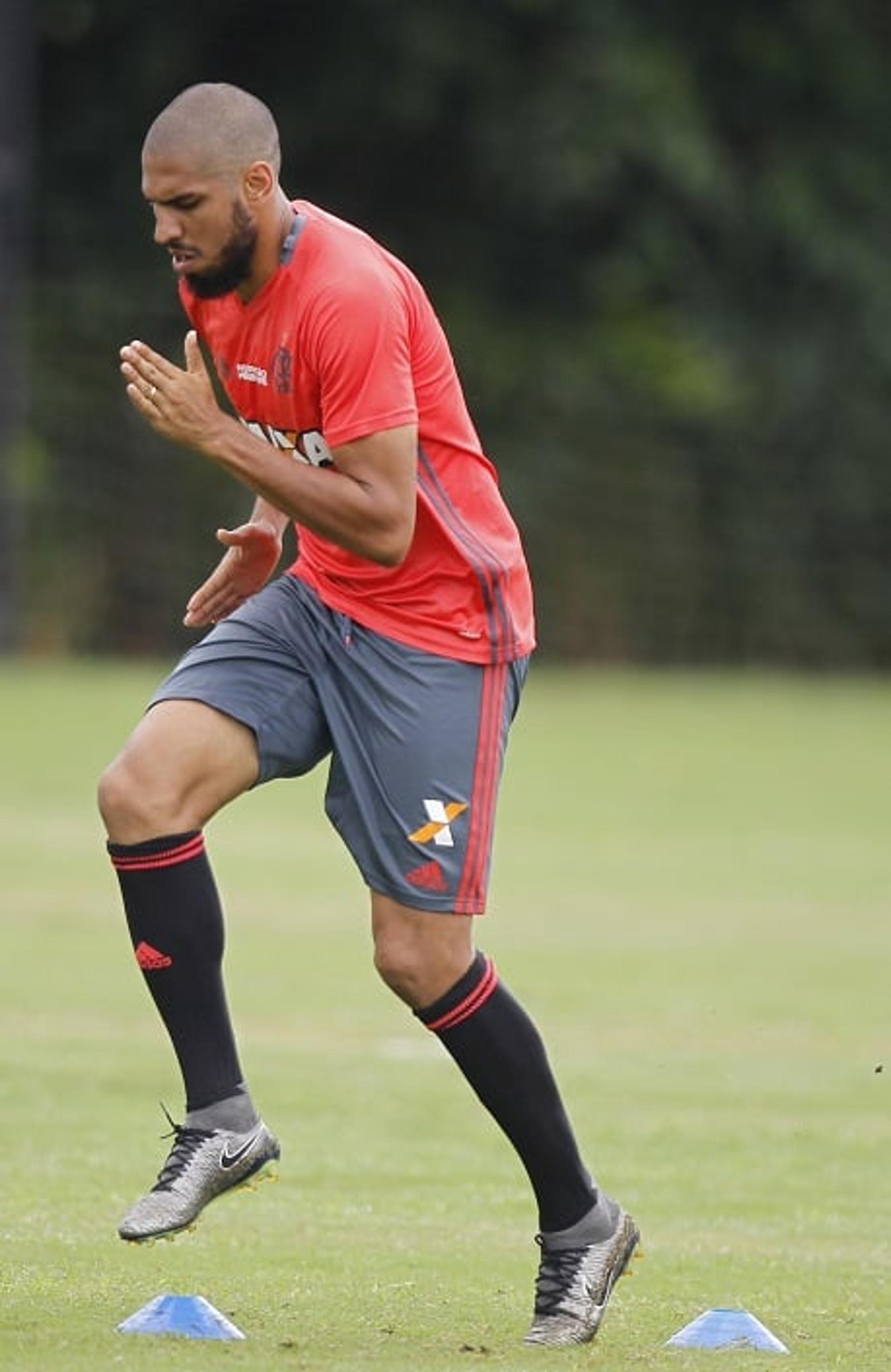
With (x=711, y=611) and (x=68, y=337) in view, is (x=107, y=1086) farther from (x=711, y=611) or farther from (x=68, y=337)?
(x=711, y=611)

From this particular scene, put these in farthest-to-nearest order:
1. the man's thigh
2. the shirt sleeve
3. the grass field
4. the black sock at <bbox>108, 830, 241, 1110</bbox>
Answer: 1. the grass field
2. the man's thigh
3. the black sock at <bbox>108, 830, 241, 1110</bbox>
4. the shirt sleeve

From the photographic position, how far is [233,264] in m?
5.96

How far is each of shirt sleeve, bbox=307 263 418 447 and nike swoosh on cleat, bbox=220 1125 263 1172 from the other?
1461 mm

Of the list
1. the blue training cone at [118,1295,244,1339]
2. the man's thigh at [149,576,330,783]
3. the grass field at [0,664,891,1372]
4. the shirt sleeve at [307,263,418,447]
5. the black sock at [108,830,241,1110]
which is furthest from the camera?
the grass field at [0,664,891,1372]

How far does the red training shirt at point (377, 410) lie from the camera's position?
5.87 m

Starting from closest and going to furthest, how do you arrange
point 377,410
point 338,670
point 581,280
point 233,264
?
point 377,410 → point 233,264 → point 338,670 → point 581,280

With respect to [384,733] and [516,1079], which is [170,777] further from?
[516,1079]

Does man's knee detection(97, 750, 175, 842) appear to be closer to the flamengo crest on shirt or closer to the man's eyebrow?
the flamengo crest on shirt

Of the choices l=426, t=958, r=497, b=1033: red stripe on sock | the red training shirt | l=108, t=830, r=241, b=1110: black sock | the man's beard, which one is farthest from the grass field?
the man's beard

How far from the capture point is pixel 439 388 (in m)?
6.17

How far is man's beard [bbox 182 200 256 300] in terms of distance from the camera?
593cm

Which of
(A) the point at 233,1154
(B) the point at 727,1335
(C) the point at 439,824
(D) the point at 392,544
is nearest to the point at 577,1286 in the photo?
(B) the point at 727,1335

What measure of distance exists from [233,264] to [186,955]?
1449 millimetres

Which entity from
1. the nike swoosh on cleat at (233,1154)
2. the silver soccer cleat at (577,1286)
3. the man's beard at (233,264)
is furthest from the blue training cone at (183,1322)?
the man's beard at (233,264)
